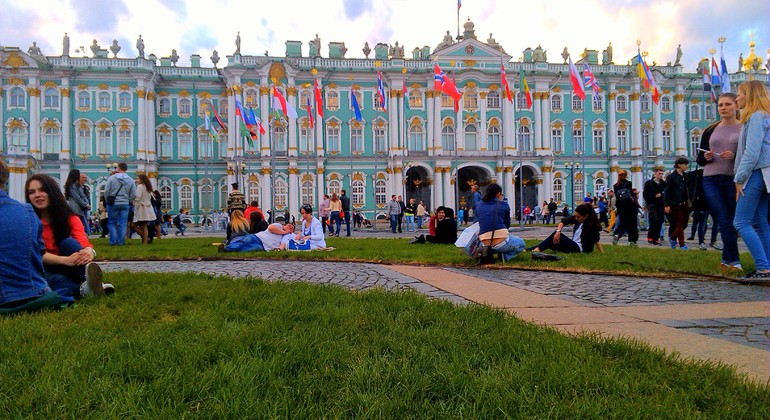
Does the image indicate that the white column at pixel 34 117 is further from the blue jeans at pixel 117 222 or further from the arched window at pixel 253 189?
the blue jeans at pixel 117 222

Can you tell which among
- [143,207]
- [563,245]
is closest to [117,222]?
[143,207]

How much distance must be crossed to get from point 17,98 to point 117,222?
A: 39.7 meters

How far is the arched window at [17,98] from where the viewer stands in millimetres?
45094

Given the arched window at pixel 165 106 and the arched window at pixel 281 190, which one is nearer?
the arched window at pixel 281 190

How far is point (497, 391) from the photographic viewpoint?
8.43 ft

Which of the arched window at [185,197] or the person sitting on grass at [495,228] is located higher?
the arched window at [185,197]

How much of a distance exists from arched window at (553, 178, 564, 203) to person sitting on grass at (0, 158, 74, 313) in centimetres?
4858

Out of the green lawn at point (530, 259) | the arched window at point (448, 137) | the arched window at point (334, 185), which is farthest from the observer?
the arched window at point (448, 137)

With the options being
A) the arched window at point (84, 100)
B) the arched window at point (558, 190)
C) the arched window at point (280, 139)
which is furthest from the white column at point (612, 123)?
the arched window at point (84, 100)

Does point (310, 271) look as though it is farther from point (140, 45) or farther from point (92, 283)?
point (140, 45)

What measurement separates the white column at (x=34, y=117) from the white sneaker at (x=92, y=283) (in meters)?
47.4

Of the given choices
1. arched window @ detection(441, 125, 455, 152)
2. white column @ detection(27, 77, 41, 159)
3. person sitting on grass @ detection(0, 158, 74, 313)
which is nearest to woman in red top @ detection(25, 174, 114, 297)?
person sitting on grass @ detection(0, 158, 74, 313)

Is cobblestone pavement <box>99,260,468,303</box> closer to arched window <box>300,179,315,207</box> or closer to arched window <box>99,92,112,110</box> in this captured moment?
arched window <box>300,179,315,207</box>

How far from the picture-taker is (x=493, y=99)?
161ft
